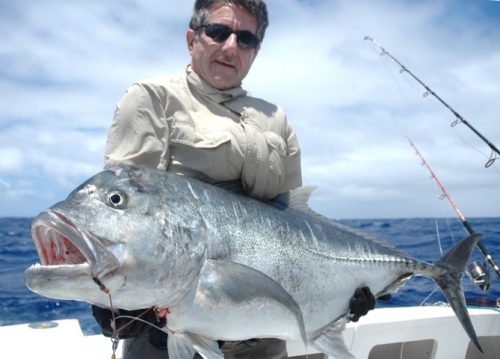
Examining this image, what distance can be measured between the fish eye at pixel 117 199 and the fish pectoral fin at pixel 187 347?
65 cm

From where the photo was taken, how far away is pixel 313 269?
8.49 feet

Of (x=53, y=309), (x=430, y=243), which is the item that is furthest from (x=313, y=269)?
(x=430, y=243)

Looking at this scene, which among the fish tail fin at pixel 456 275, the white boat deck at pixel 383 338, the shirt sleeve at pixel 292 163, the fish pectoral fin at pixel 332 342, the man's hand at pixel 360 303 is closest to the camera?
the fish pectoral fin at pixel 332 342

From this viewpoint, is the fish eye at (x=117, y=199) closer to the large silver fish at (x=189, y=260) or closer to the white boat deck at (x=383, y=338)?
the large silver fish at (x=189, y=260)

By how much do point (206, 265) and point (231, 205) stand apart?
1.39ft

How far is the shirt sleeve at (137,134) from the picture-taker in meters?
2.47

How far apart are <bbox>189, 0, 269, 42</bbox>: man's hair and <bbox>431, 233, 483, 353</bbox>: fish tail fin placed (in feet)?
7.22

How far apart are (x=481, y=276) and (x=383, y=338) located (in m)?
1.48

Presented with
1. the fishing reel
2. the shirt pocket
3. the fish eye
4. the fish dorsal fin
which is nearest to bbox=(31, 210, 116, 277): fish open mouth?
the fish eye

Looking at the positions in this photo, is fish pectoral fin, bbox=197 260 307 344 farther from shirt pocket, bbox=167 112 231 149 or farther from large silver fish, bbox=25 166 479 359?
shirt pocket, bbox=167 112 231 149

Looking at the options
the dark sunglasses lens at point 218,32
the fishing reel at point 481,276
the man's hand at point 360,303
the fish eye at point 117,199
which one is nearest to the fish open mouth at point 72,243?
the fish eye at point 117,199

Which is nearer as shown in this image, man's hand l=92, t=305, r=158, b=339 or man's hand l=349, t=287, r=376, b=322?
man's hand l=92, t=305, r=158, b=339

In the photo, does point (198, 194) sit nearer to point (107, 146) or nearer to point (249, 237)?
point (249, 237)

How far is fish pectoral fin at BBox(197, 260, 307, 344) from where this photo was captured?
6.71 ft
